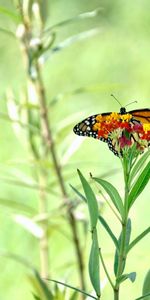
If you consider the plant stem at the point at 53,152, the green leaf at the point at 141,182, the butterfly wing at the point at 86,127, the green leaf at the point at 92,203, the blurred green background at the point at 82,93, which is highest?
the blurred green background at the point at 82,93

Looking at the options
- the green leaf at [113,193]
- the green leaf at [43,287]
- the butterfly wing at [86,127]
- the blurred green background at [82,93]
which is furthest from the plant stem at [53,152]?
the blurred green background at [82,93]

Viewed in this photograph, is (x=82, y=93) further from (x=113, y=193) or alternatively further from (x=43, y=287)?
(x=113, y=193)

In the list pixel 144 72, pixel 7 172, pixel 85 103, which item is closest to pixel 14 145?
pixel 85 103

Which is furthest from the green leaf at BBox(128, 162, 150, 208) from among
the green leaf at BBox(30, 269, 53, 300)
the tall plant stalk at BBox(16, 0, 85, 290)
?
the tall plant stalk at BBox(16, 0, 85, 290)

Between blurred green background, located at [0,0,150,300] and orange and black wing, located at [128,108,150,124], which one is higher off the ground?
blurred green background, located at [0,0,150,300]

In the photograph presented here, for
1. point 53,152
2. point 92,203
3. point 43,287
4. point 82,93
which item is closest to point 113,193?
point 92,203

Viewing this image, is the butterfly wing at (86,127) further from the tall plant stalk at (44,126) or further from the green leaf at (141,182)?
the tall plant stalk at (44,126)

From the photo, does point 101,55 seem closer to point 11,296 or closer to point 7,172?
point 11,296

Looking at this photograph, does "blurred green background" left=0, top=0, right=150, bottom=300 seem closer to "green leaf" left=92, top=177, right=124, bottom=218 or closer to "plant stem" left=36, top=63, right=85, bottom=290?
"plant stem" left=36, top=63, right=85, bottom=290
